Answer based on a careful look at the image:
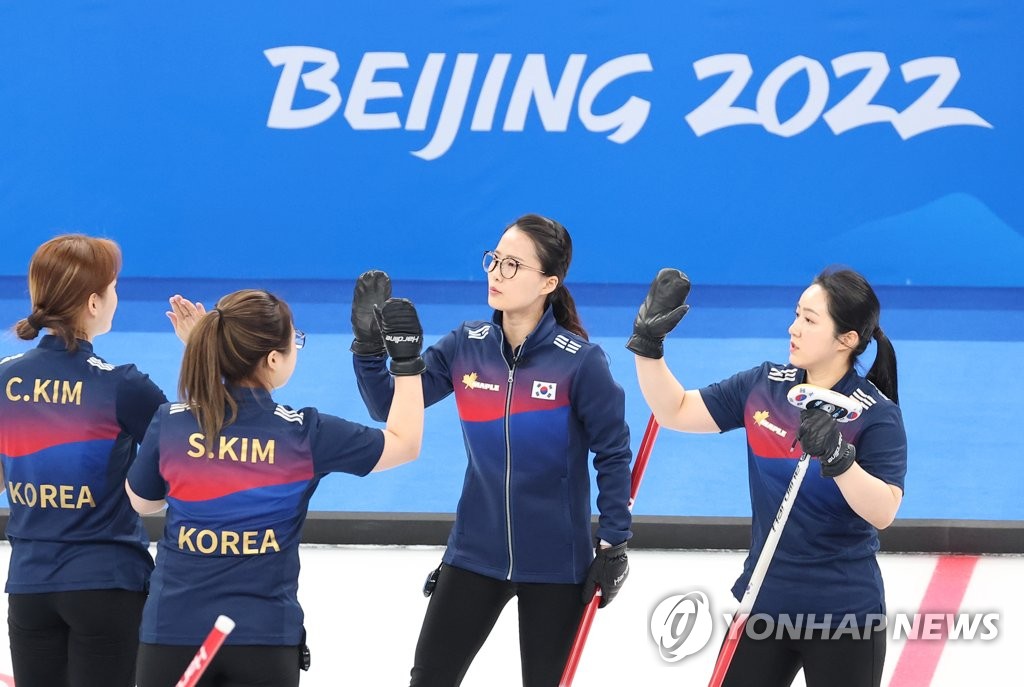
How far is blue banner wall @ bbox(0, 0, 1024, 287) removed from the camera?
1170 centimetres

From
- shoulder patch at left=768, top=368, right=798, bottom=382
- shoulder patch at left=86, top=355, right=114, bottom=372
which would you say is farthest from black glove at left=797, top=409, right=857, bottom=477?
shoulder patch at left=86, top=355, right=114, bottom=372

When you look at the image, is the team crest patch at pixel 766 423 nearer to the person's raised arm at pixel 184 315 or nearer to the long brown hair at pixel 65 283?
the person's raised arm at pixel 184 315

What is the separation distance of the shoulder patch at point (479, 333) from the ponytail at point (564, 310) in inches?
8.4

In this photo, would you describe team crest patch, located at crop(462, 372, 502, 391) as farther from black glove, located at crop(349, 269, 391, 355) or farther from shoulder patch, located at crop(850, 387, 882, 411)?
shoulder patch, located at crop(850, 387, 882, 411)

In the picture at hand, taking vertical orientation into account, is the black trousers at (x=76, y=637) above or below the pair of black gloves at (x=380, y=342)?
below

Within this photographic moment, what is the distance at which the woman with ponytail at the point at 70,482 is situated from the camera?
3465mm

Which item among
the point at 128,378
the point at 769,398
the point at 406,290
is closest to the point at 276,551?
the point at 128,378

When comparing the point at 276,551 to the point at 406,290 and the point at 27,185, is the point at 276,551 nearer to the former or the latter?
the point at 406,290

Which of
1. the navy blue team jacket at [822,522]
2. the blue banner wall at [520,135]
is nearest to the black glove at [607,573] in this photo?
the navy blue team jacket at [822,522]

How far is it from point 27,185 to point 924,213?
27.2ft

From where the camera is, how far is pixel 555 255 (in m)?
4.04

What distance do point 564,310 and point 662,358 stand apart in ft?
1.40

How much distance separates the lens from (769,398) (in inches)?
145

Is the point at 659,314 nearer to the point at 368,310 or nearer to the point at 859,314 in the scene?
the point at 859,314
